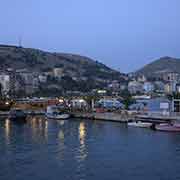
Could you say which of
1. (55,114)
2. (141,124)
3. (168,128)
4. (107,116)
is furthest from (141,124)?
(55,114)

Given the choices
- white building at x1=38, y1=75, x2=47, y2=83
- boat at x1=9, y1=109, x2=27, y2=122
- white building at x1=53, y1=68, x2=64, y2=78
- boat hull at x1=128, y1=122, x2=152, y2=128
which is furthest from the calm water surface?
white building at x1=53, y1=68, x2=64, y2=78

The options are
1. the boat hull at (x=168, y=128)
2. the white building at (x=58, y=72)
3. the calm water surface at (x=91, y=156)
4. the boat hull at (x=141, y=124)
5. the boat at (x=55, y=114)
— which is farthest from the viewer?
the white building at (x=58, y=72)

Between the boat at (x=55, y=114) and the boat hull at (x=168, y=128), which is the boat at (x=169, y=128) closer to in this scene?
the boat hull at (x=168, y=128)

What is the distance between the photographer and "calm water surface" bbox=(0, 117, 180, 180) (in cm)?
2606

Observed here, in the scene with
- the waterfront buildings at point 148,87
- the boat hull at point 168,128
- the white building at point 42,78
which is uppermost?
the white building at point 42,78

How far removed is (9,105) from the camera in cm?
9975

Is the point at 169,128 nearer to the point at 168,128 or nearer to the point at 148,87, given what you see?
the point at 168,128

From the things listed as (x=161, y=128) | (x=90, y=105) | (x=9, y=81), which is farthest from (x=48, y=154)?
(x=9, y=81)

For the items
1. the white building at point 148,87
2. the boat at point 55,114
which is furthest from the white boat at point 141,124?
the white building at point 148,87

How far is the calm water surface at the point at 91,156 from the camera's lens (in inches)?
1026

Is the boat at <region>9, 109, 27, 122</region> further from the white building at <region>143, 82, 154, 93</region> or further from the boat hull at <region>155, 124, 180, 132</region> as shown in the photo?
the white building at <region>143, 82, 154, 93</region>

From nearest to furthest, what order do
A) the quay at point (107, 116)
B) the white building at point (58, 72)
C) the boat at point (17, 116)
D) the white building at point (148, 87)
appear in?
the quay at point (107, 116)
the boat at point (17, 116)
the white building at point (148, 87)
the white building at point (58, 72)

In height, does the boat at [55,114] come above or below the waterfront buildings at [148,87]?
below

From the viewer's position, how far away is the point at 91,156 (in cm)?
3195
